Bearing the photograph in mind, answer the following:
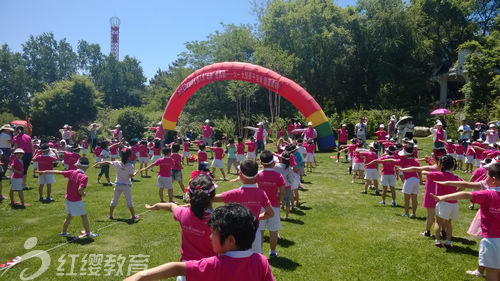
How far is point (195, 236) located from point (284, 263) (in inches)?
121

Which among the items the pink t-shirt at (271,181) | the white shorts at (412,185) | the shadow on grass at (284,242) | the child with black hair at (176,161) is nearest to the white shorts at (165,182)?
the child with black hair at (176,161)

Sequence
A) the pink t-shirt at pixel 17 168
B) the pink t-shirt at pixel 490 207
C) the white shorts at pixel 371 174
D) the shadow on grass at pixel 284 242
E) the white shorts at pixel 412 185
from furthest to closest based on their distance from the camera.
Result: the white shorts at pixel 371 174 < the pink t-shirt at pixel 17 168 < the white shorts at pixel 412 185 < the shadow on grass at pixel 284 242 < the pink t-shirt at pixel 490 207

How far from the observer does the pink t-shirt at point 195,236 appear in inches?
128

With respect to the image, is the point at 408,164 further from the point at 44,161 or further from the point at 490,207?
the point at 44,161

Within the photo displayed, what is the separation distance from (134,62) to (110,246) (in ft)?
275

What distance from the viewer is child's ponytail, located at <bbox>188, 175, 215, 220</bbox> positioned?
3219 mm

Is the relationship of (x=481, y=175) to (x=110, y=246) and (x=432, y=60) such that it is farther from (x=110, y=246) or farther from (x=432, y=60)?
(x=432, y=60)

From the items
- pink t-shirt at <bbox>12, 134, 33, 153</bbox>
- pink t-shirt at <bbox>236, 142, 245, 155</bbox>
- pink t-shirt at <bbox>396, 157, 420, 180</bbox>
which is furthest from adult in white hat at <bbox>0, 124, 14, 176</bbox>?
pink t-shirt at <bbox>396, 157, 420, 180</bbox>

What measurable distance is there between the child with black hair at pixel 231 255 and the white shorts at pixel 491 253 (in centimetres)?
359

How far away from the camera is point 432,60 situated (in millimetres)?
32375

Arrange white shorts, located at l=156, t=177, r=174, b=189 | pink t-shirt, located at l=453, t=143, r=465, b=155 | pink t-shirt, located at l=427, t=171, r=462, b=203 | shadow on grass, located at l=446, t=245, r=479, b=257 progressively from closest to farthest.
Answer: pink t-shirt, located at l=427, t=171, r=462, b=203
shadow on grass, located at l=446, t=245, r=479, b=257
white shorts, located at l=156, t=177, r=174, b=189
pink t-shirt, located at l=453, t=143, r=465, b=155

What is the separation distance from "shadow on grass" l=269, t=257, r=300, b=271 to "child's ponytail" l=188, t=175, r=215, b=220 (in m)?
2.95

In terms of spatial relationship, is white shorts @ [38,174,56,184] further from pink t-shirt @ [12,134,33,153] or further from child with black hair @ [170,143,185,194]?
child with black hair @ [170,143,185,194]

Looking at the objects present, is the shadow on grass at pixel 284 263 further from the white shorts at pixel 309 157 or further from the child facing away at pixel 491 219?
the white shorts at pixel 309 157
